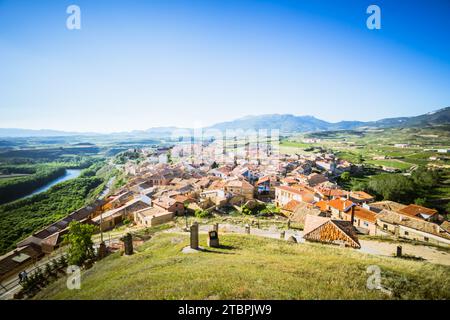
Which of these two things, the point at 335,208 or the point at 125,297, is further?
the point at 335,208

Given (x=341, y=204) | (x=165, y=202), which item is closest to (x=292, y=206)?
(x=341, y=204)

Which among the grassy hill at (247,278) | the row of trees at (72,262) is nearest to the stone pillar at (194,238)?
the grassy hill at (247,278)

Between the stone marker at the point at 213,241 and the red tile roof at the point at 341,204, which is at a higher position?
the stone marker at the point at 213,241

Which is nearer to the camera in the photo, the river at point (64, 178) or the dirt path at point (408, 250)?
the dirt path at point (408, 250)

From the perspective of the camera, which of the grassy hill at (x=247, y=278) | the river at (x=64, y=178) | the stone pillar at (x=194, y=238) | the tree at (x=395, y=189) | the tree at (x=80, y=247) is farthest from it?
the river at (x=64, y=178)

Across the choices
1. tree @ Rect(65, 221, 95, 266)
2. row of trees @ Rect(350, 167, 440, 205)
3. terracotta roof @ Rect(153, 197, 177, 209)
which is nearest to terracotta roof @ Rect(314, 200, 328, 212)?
row of trees @ Rect(350, 167, 440, 205)

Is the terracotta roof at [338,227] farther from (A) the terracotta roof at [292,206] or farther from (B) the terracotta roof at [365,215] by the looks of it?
(A) the terracotta roof at [292,206]
